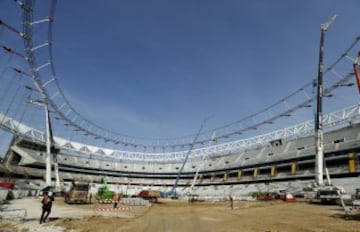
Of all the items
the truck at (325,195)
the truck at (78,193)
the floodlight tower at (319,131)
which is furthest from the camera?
the floodlight tower at (319,131)

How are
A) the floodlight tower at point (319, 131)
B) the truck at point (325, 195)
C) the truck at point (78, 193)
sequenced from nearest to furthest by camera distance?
1. the truck at point (325, 195)
2. the truck at point (78, 193)
3. the floodlight tower at point (319, 131)

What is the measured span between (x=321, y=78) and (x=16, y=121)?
9452 cm

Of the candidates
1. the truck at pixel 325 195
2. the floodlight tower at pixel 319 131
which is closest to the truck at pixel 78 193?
the truck at pixel 325 195

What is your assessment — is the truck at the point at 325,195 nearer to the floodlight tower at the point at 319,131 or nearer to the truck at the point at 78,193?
the floodlight tower at the point at 319,131

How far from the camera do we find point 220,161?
123 meters

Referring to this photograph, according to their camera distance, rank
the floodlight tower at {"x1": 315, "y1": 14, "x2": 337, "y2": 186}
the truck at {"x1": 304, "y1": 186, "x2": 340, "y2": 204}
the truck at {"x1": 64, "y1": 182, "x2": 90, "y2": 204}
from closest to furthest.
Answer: the truck at {"x1": 304, "y1": 186, "x2": 340, "y2": 204}, the truck at {"x1": 64, "y1": 182, "x2": 90, "y2": 204}, the floodlight tower at {"x1": 315, "y1": 14, "x2": 337, "y2": 186}

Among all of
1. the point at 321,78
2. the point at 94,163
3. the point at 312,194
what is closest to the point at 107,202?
the point at 312,194

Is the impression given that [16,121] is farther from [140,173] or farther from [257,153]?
[257,153]

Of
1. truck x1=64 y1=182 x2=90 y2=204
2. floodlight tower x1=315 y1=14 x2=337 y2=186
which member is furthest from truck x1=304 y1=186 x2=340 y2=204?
truck x1=64 y1=182 x2=90 y2=204

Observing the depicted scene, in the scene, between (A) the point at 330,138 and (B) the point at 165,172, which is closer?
(A) the point at 330,138

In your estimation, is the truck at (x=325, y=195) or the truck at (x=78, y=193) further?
the truck at (x=78, y=193)

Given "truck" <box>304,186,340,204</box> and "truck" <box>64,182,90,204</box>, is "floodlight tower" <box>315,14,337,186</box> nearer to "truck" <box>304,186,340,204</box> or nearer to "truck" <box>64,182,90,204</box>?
"truck" <box>304,186,340,204</box>

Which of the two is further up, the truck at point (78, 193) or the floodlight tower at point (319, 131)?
the floodlight tower at point (319, 131)

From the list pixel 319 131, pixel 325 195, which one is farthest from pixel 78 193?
pixel 319 131
